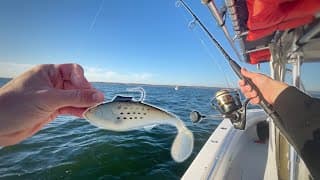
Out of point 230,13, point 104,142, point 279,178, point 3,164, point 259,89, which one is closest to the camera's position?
point 259,89

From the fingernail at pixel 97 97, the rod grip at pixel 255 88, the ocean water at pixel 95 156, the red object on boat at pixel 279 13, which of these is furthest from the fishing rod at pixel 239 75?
the ocean water at pixel 95 156

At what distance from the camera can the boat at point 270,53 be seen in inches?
68.6

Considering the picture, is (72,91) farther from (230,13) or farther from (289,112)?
(230,13)

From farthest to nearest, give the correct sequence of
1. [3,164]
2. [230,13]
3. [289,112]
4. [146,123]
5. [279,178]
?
1. [3,164]
2. [279,178]
3. [230,13]
4. [289,112]
5. [146,123]

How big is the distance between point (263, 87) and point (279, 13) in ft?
1.63

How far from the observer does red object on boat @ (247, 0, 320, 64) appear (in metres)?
1.63

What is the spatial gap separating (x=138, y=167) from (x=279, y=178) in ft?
9.18

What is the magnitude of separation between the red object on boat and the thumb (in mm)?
1256

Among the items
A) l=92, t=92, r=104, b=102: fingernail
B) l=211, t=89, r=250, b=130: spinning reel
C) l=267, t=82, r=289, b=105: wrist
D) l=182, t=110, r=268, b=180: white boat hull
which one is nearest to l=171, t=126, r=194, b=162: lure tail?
l=92, t=92, r=104, b=102: fingernail

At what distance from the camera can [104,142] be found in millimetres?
6562

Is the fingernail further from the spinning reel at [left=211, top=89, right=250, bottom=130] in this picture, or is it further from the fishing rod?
the spinning reel at [left=211, top=89, right=250, bottom=130]

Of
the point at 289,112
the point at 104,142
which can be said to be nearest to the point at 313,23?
the point at 289,112

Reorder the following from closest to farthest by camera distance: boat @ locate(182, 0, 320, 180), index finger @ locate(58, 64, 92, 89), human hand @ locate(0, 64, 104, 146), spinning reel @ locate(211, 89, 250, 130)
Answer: human hand @ locate(0, 64, 104, 146) → index finger @ locate(58, 64, 92, 89) → boat @ locate(182, 0, 320, 180) → spinning reel @ locate(211, 89, 250, 130)

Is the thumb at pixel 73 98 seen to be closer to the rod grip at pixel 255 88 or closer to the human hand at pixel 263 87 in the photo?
Result: the human hand at pixel 263 87
